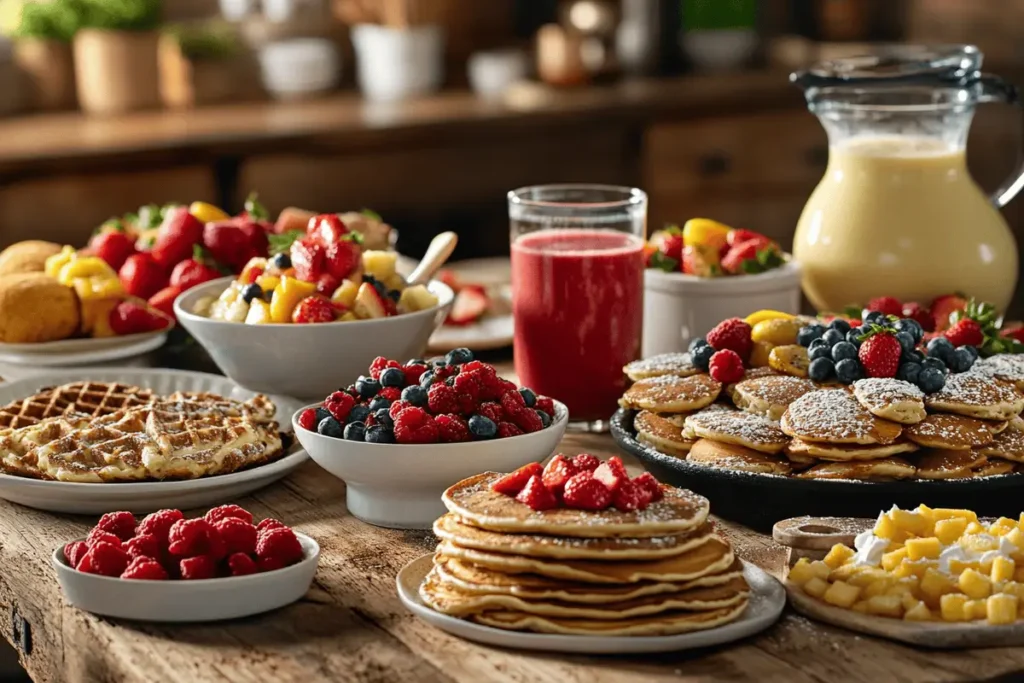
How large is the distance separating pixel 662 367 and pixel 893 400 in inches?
12.6

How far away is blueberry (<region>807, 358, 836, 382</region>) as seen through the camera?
1.61m

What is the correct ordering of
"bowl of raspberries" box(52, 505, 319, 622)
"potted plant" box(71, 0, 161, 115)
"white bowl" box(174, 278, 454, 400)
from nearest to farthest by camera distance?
1. "bowl of raspberries" box(52, 505, 319, 622)
2. "white bowl" box(174, 278, 454, 400)
3. "potted plant" box(71, 0, 161, 115)

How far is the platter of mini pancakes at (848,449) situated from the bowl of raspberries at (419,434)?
16 cm

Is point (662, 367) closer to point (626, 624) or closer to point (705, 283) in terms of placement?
point (705, 283)

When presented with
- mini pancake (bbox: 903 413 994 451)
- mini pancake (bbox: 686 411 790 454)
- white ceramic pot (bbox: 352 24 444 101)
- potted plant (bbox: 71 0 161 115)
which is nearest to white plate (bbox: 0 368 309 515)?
mini pancake (bbox: 686 411 790 454)

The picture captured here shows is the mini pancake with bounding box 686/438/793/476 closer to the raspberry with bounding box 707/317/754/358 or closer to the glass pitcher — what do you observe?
the raspberry with bounding box 707/317/754/358

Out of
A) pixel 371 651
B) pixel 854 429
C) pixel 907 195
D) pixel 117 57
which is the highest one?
pixel 117 57

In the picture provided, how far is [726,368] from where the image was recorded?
165cm

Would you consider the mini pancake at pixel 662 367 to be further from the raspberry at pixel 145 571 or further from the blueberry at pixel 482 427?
the raspberry at pixel 145 571

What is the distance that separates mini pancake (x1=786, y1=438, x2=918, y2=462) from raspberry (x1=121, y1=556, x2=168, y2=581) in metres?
0.64

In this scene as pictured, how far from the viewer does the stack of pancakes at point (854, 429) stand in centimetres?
146

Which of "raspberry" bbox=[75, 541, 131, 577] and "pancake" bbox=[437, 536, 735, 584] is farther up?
"pancake" bbox=[437, 536, 735, 584]

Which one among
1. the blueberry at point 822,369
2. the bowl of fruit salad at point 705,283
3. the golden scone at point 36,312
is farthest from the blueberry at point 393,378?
the golden scone at point 36,312

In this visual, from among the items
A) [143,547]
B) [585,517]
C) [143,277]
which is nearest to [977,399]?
[585,517]
